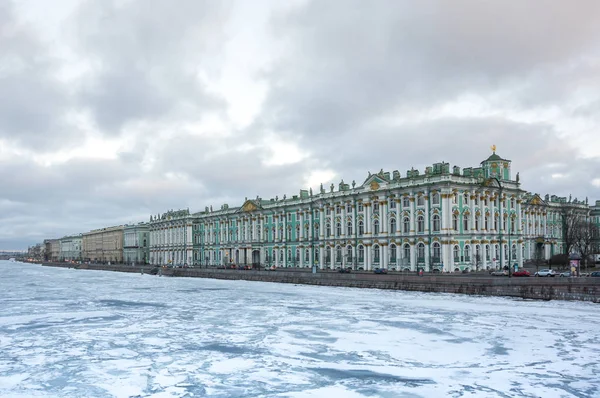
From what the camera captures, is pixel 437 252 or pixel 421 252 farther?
pixel 421 252

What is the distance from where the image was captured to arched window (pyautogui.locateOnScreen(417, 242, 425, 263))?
66.9m

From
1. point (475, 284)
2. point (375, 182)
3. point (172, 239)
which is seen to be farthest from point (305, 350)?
point (172, 239)

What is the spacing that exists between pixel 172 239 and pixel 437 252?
275 feet

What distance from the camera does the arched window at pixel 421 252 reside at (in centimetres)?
6694

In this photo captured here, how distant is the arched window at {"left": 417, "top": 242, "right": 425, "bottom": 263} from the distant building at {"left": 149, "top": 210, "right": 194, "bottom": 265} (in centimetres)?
6931

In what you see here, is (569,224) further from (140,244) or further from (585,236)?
(140,244)

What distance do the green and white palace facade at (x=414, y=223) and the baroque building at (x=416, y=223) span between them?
0.12 meters

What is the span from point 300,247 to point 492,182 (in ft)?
108

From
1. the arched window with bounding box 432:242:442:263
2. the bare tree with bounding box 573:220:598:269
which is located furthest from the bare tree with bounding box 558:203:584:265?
the arched window with bounding box 432:242:442:263

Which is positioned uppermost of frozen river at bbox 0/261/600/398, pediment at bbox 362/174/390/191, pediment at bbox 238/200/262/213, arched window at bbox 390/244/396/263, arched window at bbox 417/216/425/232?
pediment at bbox 362/174/390/191

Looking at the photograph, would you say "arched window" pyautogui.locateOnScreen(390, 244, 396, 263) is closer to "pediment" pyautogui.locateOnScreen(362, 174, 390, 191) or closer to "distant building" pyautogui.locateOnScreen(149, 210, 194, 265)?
"pediment" pyautogui.locateOnScreen(362, 174, 390, 191)

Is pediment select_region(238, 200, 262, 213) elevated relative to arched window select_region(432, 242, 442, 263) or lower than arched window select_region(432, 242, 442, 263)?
elevated

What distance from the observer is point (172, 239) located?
5295 inches

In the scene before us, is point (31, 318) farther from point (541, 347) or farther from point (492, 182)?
point (492, 182)
